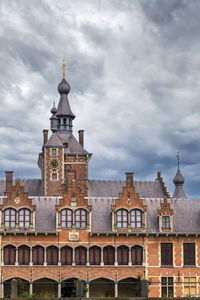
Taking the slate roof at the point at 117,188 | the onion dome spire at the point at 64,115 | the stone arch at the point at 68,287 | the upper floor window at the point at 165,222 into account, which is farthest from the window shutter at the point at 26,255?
the onion dome spire at the point at 64,115

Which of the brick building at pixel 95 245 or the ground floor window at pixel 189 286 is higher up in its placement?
the brick building at pixel 95 245

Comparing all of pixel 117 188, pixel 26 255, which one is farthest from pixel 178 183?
pixel 26 255

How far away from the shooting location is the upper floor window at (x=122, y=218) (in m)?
56.6

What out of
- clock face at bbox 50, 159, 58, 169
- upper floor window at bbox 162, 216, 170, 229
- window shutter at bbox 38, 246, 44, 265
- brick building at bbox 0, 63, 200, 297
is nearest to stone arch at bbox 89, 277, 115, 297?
brick building at bbox 0, 63, 200, 297

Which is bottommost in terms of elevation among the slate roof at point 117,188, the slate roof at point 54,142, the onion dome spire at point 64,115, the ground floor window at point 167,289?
the ground floor window at point 167,289

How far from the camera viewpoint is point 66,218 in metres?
56.2

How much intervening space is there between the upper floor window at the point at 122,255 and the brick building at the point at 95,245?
98 mm

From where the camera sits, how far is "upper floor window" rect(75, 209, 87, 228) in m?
56.2

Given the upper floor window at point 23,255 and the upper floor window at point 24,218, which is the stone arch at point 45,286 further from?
the upper floor window at point 24,218

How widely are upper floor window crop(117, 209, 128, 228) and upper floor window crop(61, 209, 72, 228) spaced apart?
4.85m

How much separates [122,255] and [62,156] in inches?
1143

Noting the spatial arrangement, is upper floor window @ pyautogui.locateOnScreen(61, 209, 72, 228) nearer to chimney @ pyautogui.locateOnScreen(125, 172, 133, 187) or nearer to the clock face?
chimney @ pyautogui.locateOnScreen(125, 172, 133, 187)

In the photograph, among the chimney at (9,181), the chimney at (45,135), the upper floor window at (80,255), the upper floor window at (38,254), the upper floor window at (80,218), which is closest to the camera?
the upper floor window at (38,254)

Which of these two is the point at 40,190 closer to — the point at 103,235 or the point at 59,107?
the point at 59,107
